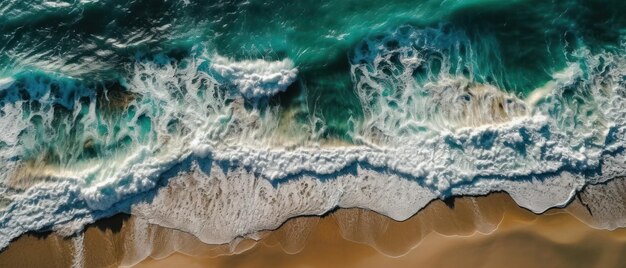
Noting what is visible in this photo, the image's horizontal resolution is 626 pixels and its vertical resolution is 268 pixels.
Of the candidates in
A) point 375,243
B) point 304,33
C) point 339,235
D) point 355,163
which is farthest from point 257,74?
point 375,243

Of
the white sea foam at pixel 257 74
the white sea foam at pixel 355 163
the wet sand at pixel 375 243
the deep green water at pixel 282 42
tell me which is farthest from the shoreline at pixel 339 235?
the white sea foam at pixel 257 74

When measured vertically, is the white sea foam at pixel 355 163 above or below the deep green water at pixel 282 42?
below

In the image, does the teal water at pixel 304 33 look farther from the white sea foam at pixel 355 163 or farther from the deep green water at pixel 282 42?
the white sea foam at pixel 355 163

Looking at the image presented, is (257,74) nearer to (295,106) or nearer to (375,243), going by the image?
(295,106)

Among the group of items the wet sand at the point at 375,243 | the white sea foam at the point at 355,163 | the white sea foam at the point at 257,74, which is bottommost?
the wet sand at the point at 375,243

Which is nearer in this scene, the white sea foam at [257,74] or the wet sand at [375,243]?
the wet sand at [375,243]

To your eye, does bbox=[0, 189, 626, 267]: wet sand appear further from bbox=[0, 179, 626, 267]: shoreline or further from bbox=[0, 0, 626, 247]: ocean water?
bbox=[0, 0, 626, 247]: ocean water

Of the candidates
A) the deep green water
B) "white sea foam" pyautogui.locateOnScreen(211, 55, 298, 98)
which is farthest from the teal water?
"white sea foam" pyautogui.locateOnScreen(211, 55, 298, 98)
